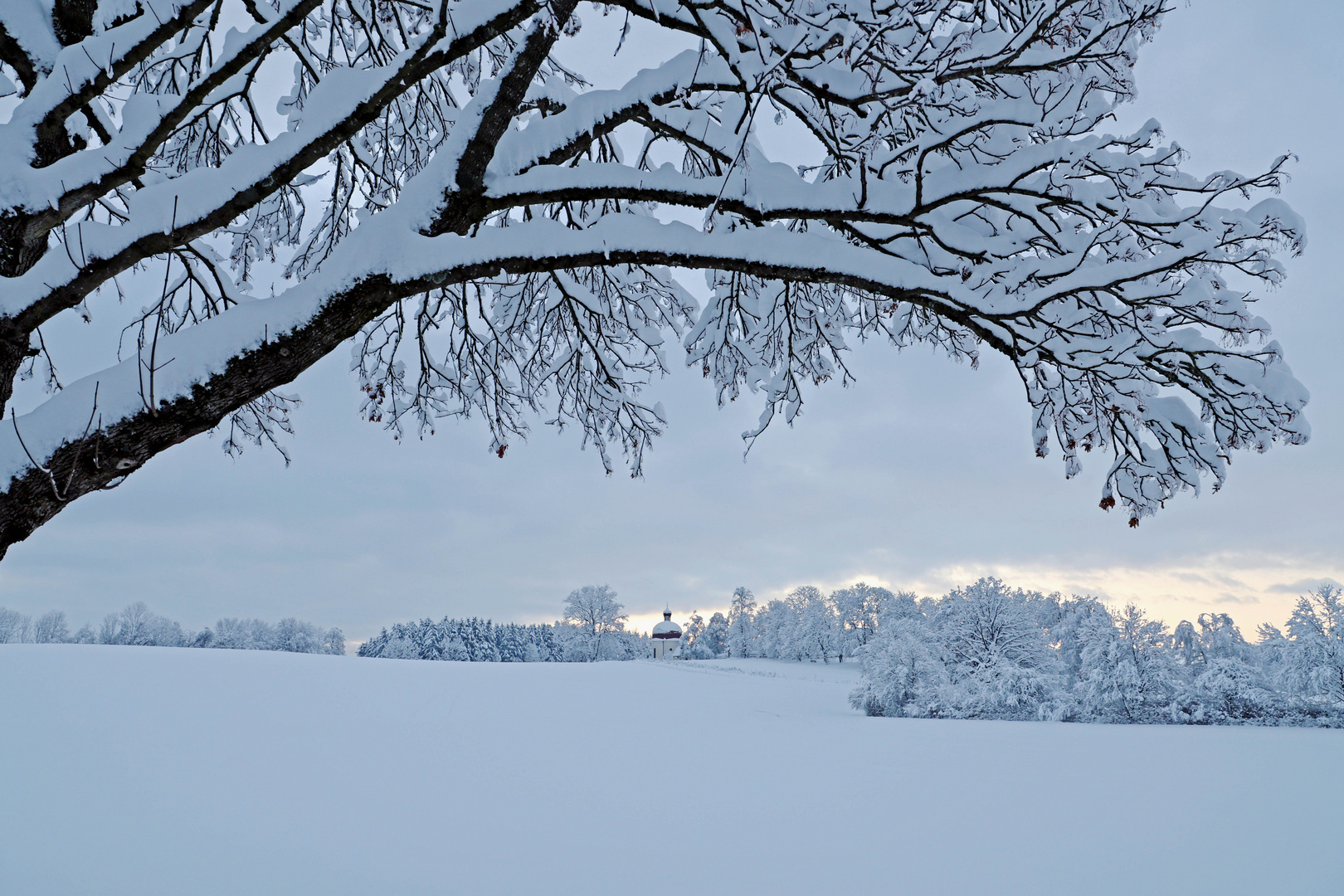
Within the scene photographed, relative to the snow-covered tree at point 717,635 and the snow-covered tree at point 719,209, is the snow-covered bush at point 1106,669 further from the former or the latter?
the snow-covered tree at point 717,635

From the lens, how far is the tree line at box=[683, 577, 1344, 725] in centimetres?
1297

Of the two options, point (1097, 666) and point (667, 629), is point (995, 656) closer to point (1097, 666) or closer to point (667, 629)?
point (1097, 666)

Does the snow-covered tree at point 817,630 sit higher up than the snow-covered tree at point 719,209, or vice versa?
the snow-covered tree at point 719,209

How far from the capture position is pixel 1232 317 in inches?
117

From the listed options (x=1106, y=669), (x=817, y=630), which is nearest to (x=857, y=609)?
(x=817, y=630)

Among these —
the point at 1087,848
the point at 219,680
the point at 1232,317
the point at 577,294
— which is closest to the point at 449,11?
the point at 577,294

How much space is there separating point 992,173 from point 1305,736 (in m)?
12.0

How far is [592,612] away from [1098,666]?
4602 cm

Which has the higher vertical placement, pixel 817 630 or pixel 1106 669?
pixel 1106 669

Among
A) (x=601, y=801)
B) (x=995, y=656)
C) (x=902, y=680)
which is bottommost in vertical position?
(x=902, y=680)

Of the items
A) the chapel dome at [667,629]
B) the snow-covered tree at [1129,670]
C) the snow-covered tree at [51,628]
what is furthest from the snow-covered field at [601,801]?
the chapel dome at [667,629]

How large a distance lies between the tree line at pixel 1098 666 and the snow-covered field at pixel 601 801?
3464 millimetres

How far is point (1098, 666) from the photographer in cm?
1531

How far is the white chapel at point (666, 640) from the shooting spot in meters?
76.6
